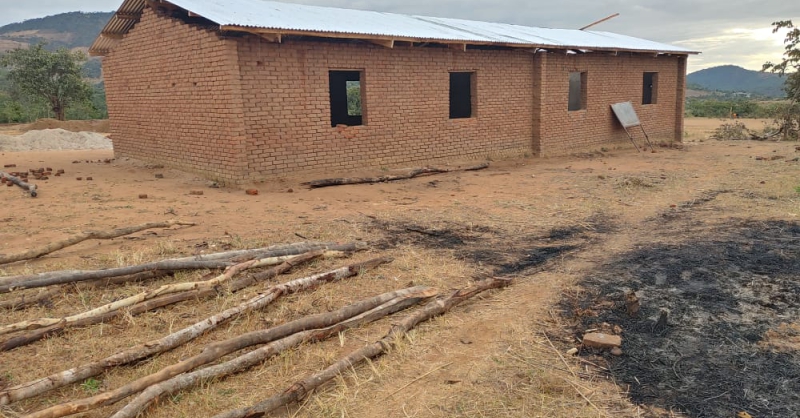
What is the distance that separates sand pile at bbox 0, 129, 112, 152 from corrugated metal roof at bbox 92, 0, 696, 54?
833cm

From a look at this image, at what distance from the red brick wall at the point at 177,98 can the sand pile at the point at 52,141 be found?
26.1 ft

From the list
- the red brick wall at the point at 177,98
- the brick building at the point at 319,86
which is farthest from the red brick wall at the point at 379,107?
the red brick wall at the point at 177,98

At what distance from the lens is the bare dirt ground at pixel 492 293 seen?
3.20 metres

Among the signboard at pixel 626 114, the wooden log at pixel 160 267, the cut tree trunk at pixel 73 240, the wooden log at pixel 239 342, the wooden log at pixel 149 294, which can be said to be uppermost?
the signboard at pixel 626 114

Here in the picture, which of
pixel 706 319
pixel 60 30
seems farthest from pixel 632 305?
pixel 60 30

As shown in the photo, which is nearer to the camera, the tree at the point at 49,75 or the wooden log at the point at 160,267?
the wooden log at the point at 160,267

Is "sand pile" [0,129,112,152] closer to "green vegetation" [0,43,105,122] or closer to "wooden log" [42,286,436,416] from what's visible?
"green vegetation" [0,43,105,122]

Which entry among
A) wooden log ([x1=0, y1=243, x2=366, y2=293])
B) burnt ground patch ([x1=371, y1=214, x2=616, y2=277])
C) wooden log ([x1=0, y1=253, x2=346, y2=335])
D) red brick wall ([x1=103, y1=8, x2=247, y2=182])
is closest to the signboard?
burnt ground patch ([x1=371, y1=214, x2=616, y2=277])

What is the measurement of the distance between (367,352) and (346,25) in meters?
8.78

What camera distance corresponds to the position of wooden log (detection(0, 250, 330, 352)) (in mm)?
3676

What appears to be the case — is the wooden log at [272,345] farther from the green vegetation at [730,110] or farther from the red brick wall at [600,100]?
the green vegetation at [730,110]

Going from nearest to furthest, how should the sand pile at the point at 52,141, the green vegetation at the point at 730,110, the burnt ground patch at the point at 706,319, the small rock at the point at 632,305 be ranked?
the burnt ground patch at the point at 706,319
the small rock at the point at 632,305
the sand pile at the point at 52,141
the green vegetation at the point at 730,110

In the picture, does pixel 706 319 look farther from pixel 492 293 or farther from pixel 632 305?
pixel 492 293

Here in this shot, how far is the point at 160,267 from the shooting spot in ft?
15.6
